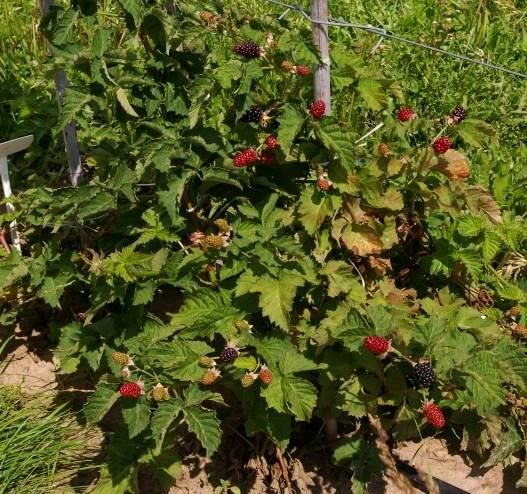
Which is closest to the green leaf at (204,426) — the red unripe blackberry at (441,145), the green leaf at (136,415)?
the green leaf at (136,415)

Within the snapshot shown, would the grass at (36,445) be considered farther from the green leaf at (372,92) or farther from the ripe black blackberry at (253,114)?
the green leaf at (372,92)

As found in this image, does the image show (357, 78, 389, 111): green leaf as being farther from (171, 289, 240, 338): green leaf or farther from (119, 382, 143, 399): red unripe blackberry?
(119, 382, 143, 399): red unripe blackberry

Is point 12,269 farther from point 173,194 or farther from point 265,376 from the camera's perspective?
point 265,376

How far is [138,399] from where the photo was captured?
7.91ft

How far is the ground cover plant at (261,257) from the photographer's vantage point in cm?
239

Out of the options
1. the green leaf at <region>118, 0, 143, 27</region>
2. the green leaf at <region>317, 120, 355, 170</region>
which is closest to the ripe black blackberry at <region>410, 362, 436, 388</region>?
the green leaf at <region>317, 120, 355, 170</region>

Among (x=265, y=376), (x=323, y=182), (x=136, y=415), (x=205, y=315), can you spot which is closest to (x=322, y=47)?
(x=323, y=182)

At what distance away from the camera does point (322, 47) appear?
241 centimetres

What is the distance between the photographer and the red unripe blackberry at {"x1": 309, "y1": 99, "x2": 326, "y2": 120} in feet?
7.85

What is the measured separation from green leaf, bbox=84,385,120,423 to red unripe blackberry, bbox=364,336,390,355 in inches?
32.8

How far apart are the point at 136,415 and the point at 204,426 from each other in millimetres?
217

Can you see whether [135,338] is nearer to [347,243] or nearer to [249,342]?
[249,342]

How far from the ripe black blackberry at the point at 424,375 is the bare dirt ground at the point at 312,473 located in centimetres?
57

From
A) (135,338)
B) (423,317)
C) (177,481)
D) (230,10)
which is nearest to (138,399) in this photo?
(135,338)
